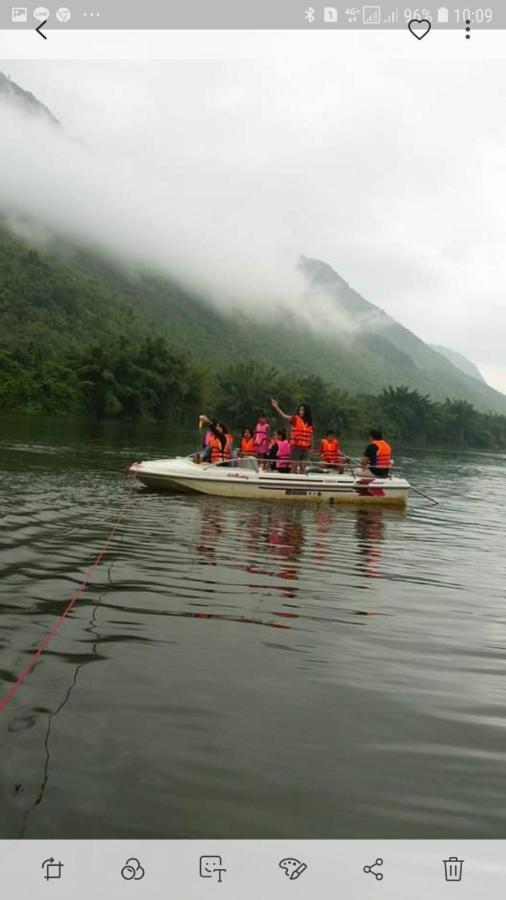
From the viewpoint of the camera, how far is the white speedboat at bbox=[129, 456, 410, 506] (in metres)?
16.6

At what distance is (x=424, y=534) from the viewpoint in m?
13.7

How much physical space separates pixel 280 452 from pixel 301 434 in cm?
88

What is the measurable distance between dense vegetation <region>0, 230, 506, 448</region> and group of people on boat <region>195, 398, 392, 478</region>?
1872 inches

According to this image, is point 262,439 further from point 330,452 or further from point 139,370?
point 139,370

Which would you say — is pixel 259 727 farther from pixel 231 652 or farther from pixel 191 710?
pixel 231 652
